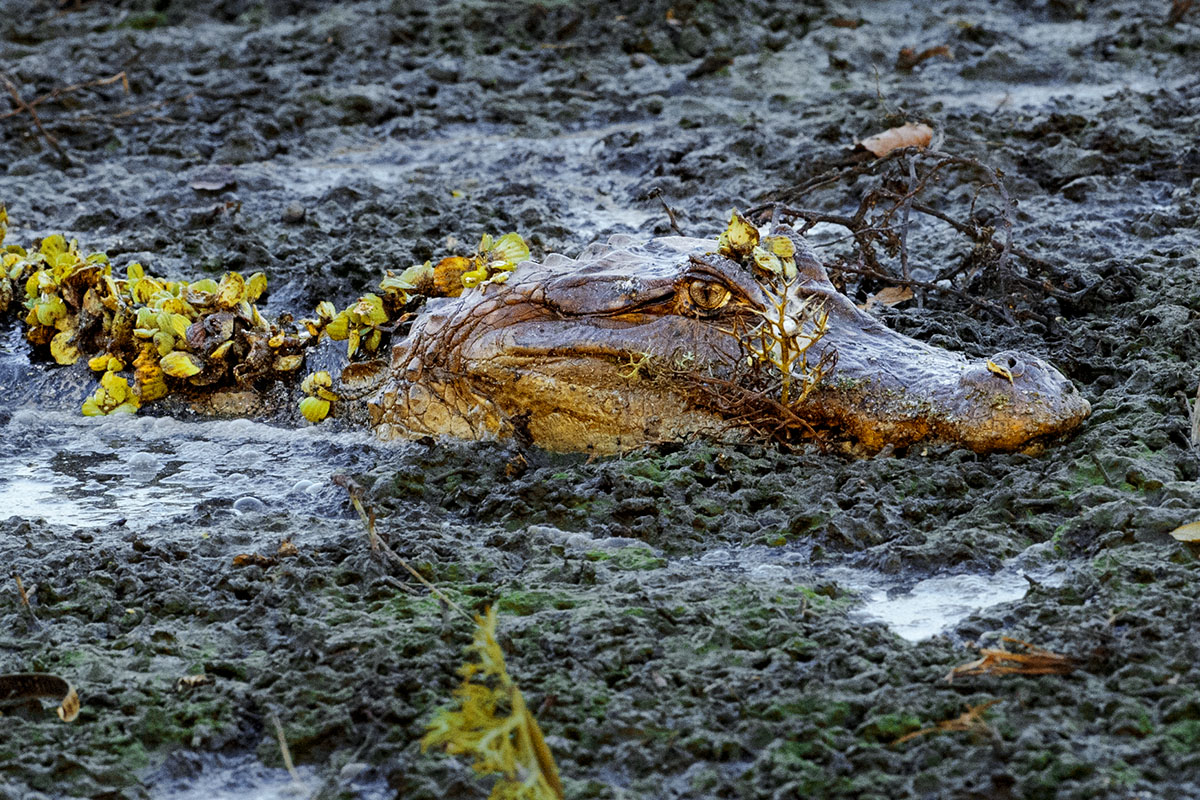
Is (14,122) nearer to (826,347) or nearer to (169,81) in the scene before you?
(169,81)

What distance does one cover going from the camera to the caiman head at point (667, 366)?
3645 millimetres

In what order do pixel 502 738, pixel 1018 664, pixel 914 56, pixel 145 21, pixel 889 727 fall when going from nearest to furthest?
pixel 502 738 → pixel 889 727 → pixel 1018 664 → pixel 914 56 → pixel 145 21

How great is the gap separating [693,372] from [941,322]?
141 cm

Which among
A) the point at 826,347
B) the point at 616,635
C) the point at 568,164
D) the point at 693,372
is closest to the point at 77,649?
the point at 616,635

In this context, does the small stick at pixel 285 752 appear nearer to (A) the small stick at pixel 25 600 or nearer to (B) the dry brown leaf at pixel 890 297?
(A) the small stick at pixel 25 600

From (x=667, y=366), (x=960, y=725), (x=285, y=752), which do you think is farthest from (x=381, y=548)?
(x=960, y=725)

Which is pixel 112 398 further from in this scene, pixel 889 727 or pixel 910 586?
pixel 889 727

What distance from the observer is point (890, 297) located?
5031mm

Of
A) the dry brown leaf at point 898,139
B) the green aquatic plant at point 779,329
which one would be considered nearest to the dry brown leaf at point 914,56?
the dry brown leaf at point 898,139

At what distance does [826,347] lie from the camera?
3.78 m

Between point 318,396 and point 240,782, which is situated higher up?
point 240,782

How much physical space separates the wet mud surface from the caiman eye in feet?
1.42

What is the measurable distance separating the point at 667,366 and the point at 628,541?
625 millimetres

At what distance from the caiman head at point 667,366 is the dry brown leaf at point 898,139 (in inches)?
101
